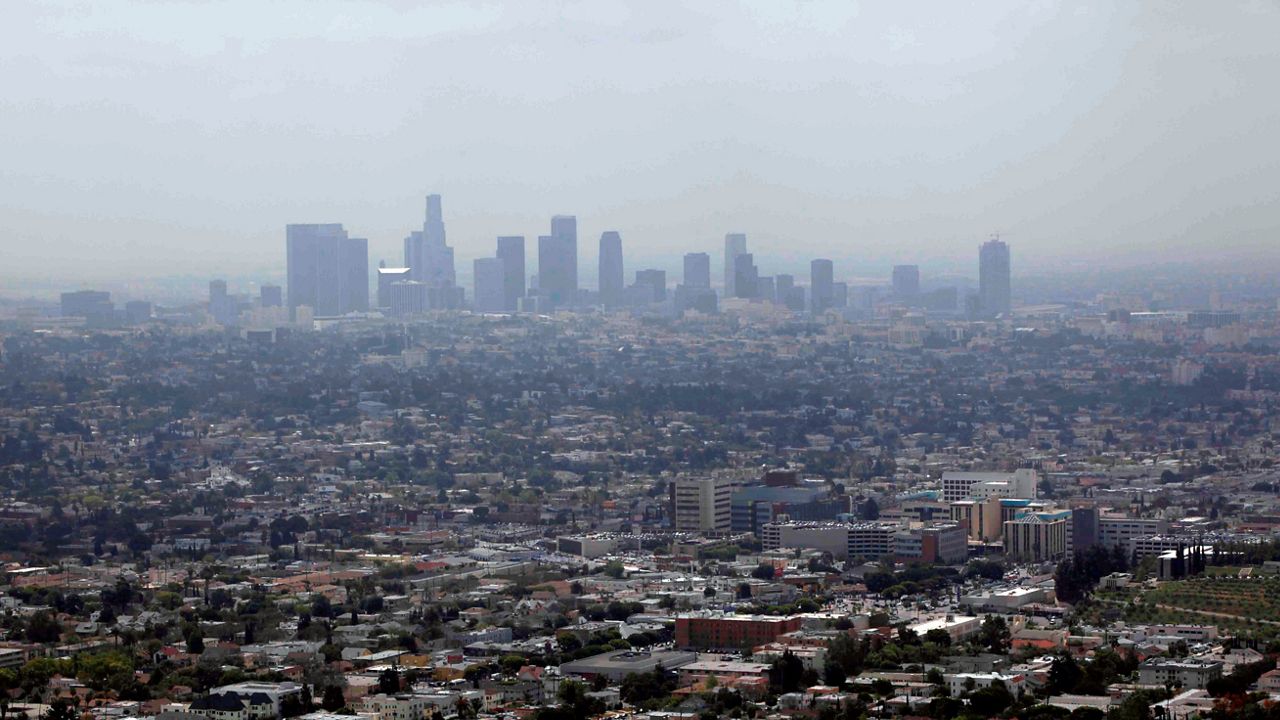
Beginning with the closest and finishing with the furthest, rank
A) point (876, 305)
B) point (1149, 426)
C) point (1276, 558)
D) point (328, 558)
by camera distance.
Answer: point (1276, 558), point (328, 558), point (1149, 426), point (876, 305)

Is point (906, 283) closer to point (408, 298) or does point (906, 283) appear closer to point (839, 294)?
point (839, 294)

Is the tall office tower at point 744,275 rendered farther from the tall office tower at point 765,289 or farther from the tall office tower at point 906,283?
the tall office tower at point 906,283

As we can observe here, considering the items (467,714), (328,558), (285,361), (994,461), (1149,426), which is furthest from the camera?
(285,361)

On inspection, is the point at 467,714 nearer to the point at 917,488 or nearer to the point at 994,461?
the point at 917,488

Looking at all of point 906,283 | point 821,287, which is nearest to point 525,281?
point 821,287

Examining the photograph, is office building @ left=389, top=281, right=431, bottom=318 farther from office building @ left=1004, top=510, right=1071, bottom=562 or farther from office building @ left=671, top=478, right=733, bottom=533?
office building @ left=1004, top=510, right=1071, bottom=562

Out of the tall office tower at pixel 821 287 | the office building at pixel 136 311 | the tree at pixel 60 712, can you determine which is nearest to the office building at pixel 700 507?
the tree at pixel 60 712

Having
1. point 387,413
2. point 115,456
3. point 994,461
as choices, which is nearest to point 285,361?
point 387,413
